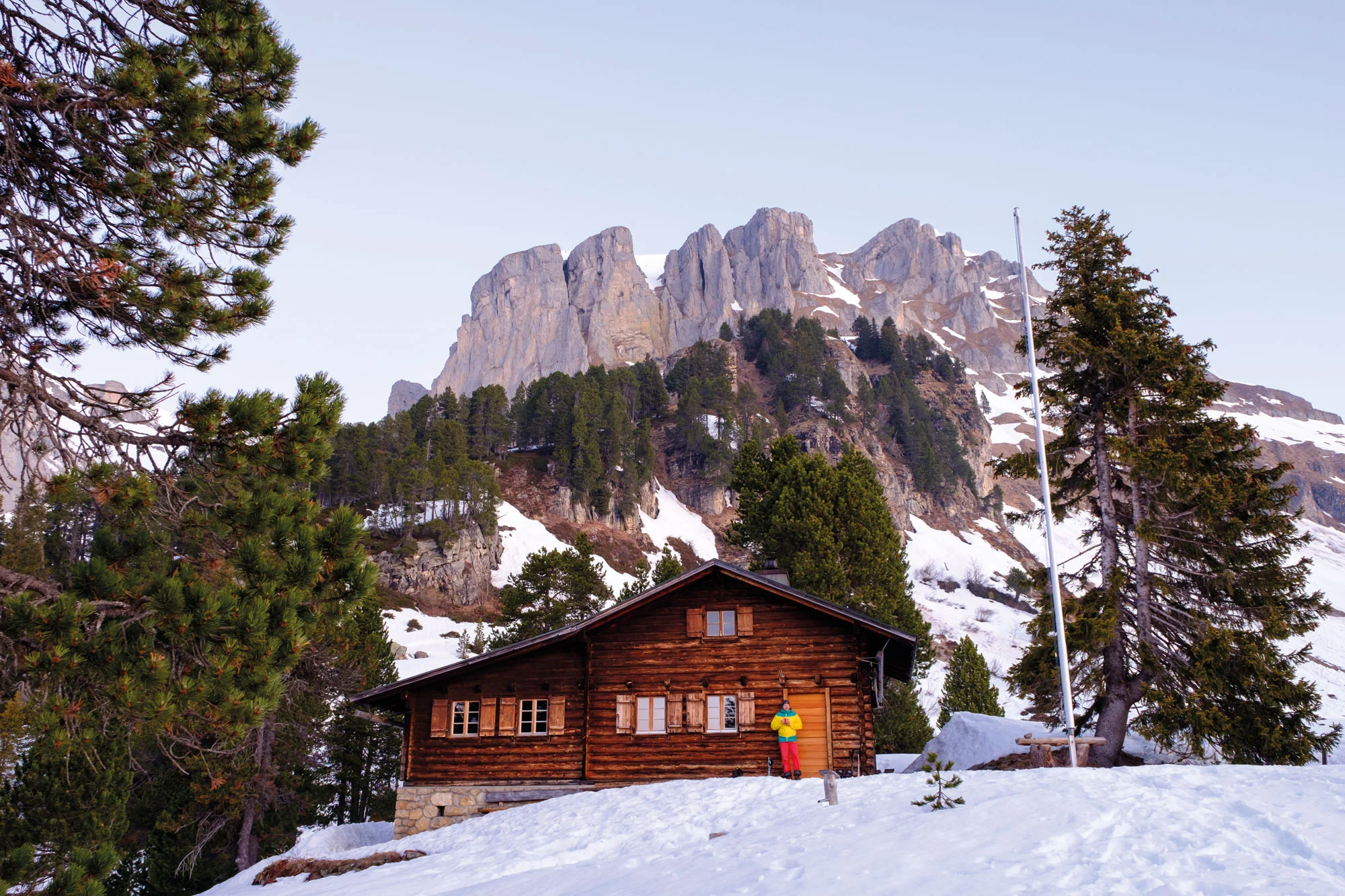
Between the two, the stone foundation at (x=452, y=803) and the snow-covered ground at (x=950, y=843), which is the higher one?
the snow-covered ground at (x=950, y=843)

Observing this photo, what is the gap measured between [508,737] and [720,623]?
602cm

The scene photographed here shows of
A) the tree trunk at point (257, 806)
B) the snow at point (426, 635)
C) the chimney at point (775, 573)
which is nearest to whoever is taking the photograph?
the chimney at point (775, 573)

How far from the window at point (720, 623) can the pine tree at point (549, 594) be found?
16195 mm

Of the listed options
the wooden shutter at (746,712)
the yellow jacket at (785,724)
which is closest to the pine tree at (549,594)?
the wooden shutter at (746,712)

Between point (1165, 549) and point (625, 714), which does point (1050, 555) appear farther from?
point (625, 714)

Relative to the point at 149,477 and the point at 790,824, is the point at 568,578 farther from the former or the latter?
the point at 149,477

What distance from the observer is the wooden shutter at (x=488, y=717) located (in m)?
22.7

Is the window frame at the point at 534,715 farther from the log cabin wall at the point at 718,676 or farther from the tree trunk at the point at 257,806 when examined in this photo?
the tree trunk at the point at 257,806

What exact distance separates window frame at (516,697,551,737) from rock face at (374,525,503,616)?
40.4 meters

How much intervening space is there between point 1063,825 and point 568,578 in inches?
1211

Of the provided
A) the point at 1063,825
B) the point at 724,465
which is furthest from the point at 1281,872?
the point at 724,465

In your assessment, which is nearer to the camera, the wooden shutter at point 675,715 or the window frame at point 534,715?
the wooden shutter at point 675,715

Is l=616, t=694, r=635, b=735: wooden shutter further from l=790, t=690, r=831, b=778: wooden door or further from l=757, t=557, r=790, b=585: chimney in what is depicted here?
l=757, t=557, r=790, b=585: chimney

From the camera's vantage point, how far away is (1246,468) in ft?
70.6
